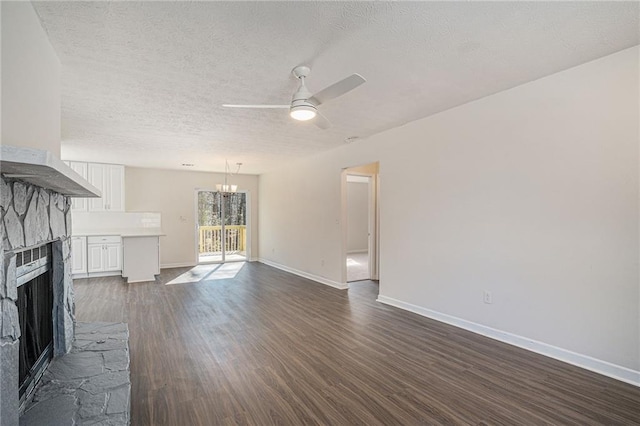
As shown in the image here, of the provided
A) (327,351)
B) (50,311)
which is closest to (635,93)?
(327,351)

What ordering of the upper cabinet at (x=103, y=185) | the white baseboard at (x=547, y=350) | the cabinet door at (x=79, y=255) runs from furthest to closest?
1. the upper cabinet at (x=103, y=185)
2. the cabinet door at (x=79, y=255)
3. the white baseboard at (x=547, y=350)

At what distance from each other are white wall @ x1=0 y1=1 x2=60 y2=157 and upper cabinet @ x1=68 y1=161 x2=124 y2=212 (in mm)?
5437

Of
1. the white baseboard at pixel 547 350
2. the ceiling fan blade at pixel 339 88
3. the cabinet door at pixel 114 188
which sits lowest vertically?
the white baseboard at pixel 547 350

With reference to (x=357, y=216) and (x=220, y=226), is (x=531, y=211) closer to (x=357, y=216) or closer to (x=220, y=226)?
(x=220, y=226)

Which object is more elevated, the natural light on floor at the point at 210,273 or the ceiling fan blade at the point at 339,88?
the ceiling fan blade at the point at 339,88

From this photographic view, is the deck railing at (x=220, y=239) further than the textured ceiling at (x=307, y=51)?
Yes

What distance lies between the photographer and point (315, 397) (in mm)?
2303

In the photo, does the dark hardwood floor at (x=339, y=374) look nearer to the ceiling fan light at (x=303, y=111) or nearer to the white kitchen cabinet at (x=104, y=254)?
the ceiling fan light at (x=303, y=111)

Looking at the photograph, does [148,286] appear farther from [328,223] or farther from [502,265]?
[502,265]

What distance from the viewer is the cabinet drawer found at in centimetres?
658

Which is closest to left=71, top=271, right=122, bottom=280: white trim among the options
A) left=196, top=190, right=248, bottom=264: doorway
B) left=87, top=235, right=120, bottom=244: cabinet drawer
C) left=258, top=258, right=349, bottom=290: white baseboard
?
left=87, top=235, right=120, bottom=244: cabinet drawer

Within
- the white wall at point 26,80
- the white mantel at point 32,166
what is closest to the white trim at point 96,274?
the white wall at point 26,80

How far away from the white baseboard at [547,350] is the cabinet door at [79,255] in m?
6.65

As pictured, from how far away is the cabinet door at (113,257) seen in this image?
6742 mm
